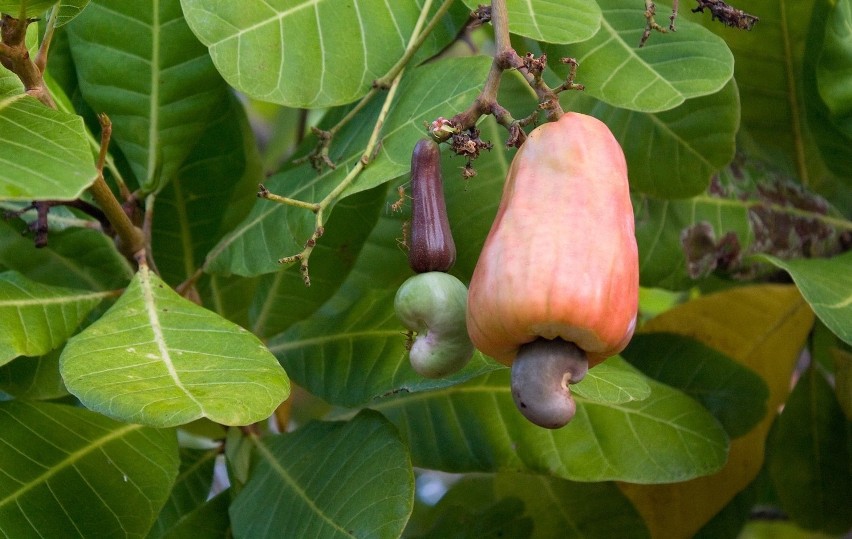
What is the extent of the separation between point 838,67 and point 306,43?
727 mm

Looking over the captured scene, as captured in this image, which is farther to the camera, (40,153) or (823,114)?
(823,114)

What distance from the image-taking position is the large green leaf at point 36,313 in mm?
1072

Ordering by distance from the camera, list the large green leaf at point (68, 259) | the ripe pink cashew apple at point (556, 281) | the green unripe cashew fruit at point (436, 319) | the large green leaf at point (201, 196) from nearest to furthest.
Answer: the ripe pink cashew apple at point (556, 281) < the green unripe cashew fruit at point (436, 319) < the large green leaf at point (68, 259) < the large green leaf at point (201, 196)

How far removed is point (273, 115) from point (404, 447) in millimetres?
2066

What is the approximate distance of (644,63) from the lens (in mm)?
1141

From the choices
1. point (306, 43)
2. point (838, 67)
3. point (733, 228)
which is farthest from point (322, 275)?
point (838, 67)

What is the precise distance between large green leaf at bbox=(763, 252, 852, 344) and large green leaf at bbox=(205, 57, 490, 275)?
472 mm

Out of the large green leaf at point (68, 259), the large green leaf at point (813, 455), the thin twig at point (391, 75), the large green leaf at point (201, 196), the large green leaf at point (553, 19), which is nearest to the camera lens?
the large green leaf at point (553, 19)

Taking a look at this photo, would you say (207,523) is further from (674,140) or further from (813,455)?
(813,455)

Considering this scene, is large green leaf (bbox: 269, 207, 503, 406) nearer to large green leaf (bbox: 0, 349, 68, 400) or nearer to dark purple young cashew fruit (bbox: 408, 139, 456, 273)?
dark purple young cashew fruit (bbox: 408, 139, 456, 273)

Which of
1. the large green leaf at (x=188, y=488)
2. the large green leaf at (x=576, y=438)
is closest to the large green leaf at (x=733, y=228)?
the large green leaf at (x=576, y=438)

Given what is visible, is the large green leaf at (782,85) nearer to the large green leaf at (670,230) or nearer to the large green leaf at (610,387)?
the large green leaf at (670,230)

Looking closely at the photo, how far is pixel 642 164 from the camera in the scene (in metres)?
1.33

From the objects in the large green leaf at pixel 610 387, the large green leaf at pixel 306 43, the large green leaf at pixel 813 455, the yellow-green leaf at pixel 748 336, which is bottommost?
the large green leaf at pixel 813 455
